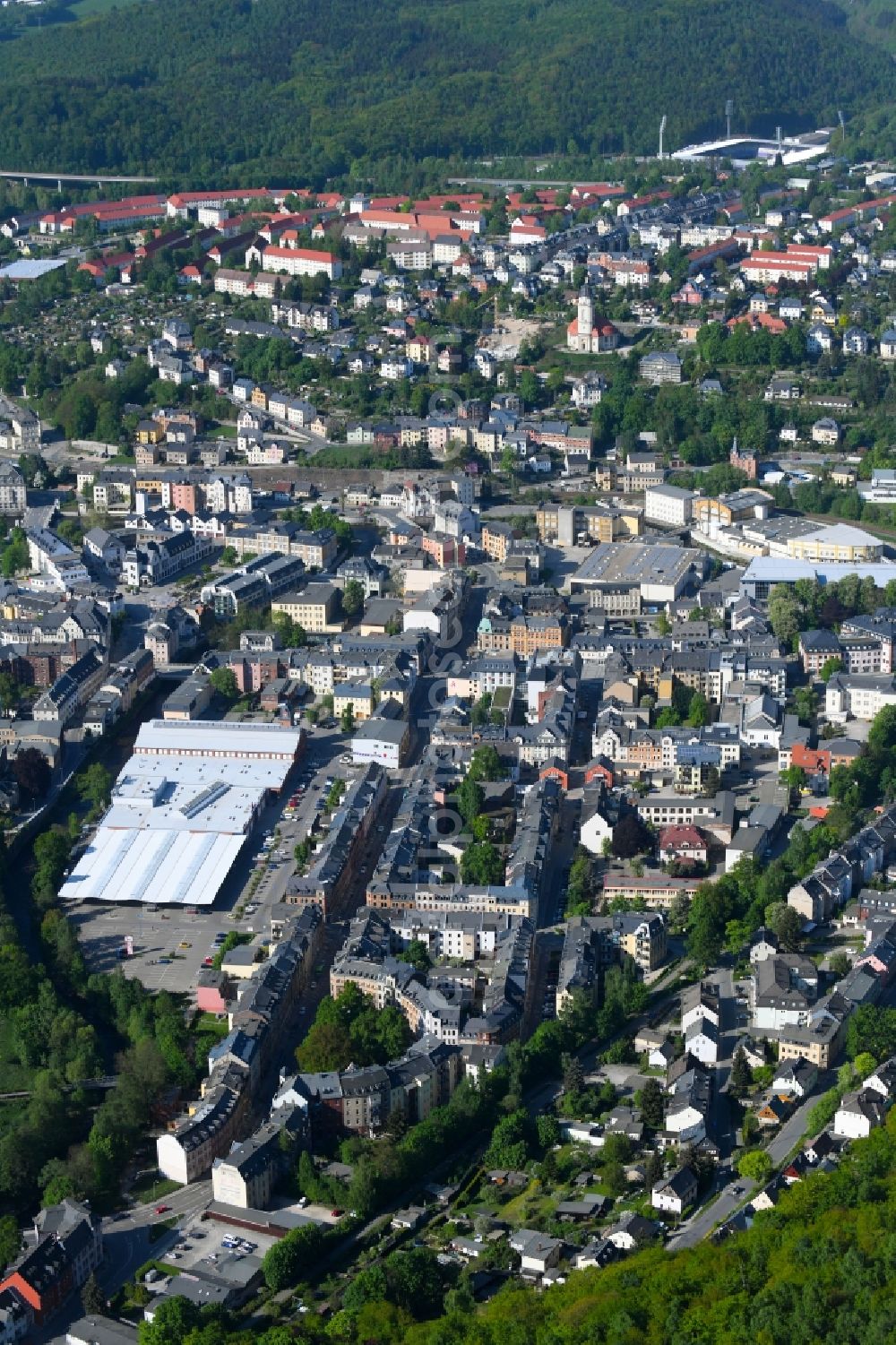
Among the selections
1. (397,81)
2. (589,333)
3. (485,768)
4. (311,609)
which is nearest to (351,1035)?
(485,768)

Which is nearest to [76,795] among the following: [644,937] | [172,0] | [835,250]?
[644,937]

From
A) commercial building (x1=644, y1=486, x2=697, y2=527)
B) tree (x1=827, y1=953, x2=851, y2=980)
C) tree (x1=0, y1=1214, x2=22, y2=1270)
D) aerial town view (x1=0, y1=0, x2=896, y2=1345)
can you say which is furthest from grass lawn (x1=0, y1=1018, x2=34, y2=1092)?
commercial building (x1=644, y1=486, x2=697, y2=527)

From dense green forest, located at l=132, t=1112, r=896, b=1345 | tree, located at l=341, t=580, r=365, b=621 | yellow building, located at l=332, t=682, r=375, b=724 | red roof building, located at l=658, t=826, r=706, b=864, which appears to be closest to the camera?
dense green forest, located at l=132, t=1112, r=896, b=1345

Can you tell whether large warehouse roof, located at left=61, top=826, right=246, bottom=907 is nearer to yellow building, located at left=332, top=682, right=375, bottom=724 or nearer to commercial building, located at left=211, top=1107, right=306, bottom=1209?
yellow building, located at left=332, top=682, right=375, bottom=724

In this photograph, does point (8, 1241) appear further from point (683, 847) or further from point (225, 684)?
point (225, 684)

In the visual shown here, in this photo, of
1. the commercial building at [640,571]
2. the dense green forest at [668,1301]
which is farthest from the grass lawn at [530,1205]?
the commercial building at [640,571]

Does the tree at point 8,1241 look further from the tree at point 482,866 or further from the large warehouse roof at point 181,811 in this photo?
the tree at point 482,866
